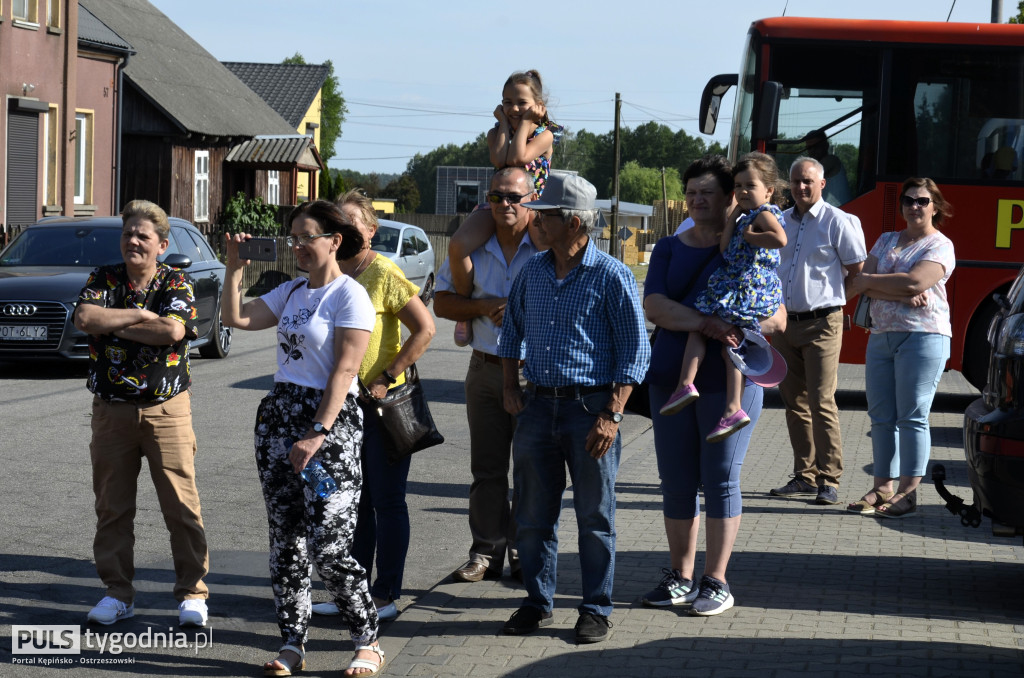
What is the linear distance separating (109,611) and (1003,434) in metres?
3.81

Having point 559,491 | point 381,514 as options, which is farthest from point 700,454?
point 381,514

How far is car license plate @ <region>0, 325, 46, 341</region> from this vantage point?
1317 centimetres

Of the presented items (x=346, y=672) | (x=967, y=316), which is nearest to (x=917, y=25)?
(x=967, y=316)

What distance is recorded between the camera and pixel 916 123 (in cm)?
1267

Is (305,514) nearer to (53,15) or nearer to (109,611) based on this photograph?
(109,611)

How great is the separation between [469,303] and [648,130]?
14370cm

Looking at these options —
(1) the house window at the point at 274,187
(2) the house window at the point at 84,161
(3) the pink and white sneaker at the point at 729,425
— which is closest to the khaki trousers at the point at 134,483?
(3) the pink and white sneaker at the point at 729,425

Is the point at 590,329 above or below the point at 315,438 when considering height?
above

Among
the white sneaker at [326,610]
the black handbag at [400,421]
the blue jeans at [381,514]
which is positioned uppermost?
the black handbag at [400,421]

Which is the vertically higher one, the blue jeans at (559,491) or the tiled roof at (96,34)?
the tiled roof at (96,34)

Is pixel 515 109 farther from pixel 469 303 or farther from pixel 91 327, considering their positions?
pixel 91 327

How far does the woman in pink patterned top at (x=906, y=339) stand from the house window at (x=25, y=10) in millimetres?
22124

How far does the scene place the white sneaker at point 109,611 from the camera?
536 cm

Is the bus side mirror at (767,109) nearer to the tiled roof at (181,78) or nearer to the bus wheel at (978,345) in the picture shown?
the bus wheel at (978,345)
